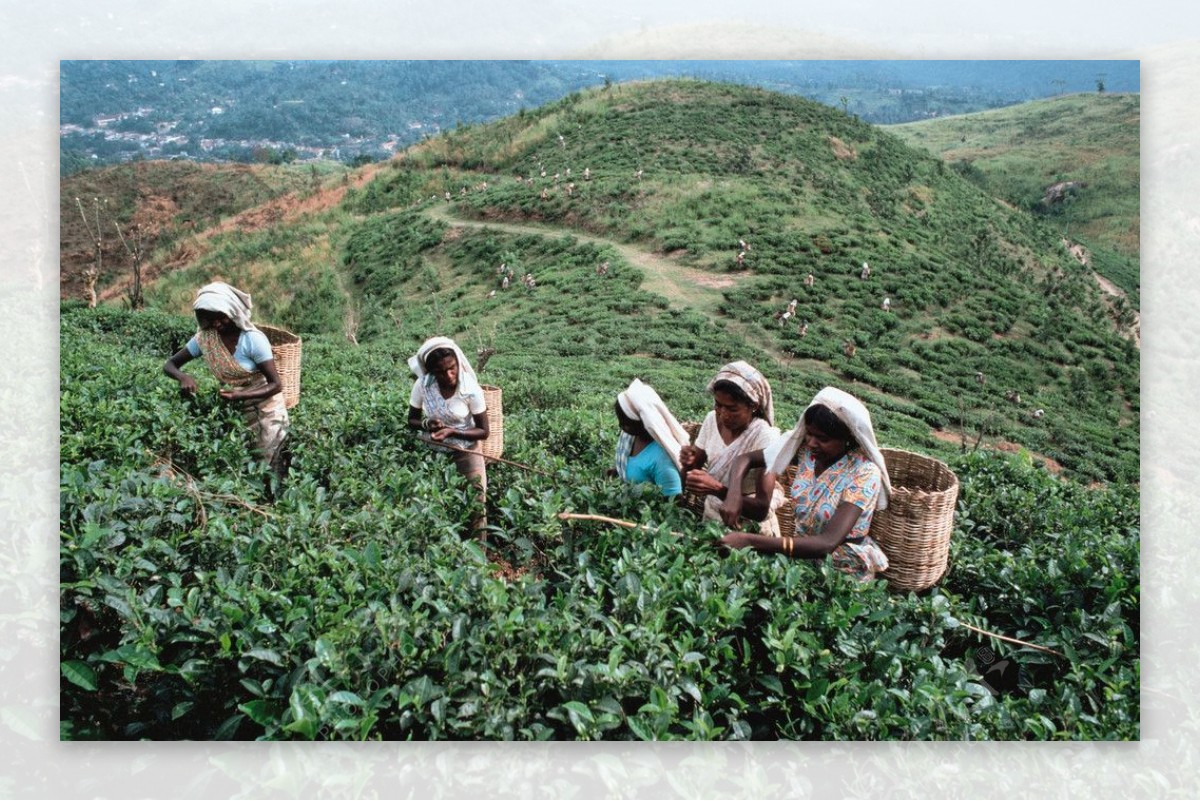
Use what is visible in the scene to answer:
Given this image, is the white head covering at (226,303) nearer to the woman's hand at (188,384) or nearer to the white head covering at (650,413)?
the woman's hand at (188,384)

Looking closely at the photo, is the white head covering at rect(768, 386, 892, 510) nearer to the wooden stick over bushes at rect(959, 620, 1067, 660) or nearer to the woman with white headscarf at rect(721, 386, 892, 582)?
the woman with white headscarf at rect(721, 386, 892, 582)

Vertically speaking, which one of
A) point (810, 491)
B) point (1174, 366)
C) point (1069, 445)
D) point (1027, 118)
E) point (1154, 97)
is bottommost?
point (1069, 445)

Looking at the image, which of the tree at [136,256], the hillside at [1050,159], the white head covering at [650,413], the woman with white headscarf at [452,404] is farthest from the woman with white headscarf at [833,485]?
the tree at [136,256]

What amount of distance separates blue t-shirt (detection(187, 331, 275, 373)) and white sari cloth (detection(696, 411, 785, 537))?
2.25 meters

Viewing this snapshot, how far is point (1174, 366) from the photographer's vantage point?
3.78 meters

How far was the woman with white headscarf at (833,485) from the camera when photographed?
300 centimetres

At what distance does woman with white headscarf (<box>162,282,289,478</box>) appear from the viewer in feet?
13.9

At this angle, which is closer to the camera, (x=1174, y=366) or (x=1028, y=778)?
(x=1028, y=778)

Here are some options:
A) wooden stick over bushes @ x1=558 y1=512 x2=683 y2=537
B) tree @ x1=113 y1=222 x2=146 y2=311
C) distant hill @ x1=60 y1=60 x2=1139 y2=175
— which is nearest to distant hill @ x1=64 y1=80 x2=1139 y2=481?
tree @ x1=113 y1=222 x2=146 y2=311

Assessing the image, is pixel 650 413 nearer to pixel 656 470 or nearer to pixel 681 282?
pixel 656 470

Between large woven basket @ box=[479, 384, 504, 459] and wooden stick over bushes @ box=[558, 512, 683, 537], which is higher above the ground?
large woven basket @ box=[479, 384, 504, 459]

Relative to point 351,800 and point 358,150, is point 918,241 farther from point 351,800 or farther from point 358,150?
point 351,800

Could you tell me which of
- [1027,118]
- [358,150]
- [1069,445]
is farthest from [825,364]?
[358,150]

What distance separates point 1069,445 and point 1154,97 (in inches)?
396
